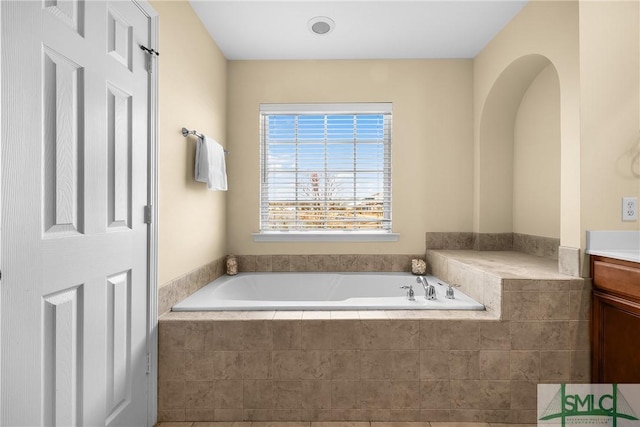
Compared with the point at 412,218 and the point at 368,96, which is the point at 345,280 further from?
the point at 368,96

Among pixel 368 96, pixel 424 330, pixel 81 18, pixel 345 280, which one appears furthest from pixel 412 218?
pixel 81 18

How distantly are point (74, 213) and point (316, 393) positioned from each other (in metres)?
1.35

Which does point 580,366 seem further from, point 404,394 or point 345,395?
point 345,395

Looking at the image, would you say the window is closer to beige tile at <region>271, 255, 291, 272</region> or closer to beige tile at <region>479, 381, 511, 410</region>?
beige tile at <region>271, 255, 291, 272</region>

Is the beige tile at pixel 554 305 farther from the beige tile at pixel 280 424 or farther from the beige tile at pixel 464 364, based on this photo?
the beige tile at pixel 280 424

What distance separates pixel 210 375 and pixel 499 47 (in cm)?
289

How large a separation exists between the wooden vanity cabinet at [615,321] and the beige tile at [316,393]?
4.47ft

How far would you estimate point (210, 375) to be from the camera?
167cm

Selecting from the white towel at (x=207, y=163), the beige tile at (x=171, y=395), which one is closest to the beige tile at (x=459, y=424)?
the beige tile at (x=171, y=395)

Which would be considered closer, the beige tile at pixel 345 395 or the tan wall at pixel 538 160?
the beige tile at pixel 345 395

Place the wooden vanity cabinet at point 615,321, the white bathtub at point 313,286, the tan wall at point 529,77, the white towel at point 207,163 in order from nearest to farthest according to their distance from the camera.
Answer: the wooden vanity cabinet at point 615,321 → the tan wall at point 529,77 → the white towel at point 207,163 → the white bathtub at point 313,286

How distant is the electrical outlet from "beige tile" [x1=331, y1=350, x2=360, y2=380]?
1.56 meters

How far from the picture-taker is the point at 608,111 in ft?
5.50

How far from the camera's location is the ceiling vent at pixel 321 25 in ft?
7.29
